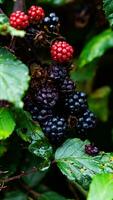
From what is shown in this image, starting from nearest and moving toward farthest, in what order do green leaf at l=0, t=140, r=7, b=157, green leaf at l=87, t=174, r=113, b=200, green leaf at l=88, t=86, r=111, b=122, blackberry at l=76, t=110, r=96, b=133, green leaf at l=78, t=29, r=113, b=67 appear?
green leaf at l=87, t=174, r=113, b=200
blackberry at l=76, t=110, r=96, b=133
green leaf at l=0, t=140, r=7, b=157
green leaf at l=78, t=29, r=113, b=67
green leaf at l=88, t=86, r=111, b=122

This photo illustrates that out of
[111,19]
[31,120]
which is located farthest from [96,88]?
[31,120]

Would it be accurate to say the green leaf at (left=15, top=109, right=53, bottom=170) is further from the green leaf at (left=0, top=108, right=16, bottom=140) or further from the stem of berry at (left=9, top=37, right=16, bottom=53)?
the stem of berry at (left=9, top=37, right=16, bottom=53)

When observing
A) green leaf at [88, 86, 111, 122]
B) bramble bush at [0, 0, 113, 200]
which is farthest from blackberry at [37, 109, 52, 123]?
green leaf at [88, 86, 111, 122]

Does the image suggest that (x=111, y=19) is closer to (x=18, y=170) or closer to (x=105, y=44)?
(x=105, y=44)

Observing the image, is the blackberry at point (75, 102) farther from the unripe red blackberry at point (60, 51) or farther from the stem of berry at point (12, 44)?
the stem of berry at point (12, 44)

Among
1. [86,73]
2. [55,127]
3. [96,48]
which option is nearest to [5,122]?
[55,127]

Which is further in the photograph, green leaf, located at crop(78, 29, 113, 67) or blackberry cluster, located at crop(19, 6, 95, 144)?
green leaf, located at crop(78, 29, 113, 67)

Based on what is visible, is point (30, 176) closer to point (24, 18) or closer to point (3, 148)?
point (3, 148)
